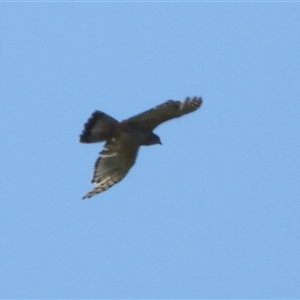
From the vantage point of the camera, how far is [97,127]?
41.1 meters

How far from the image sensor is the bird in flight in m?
41.0

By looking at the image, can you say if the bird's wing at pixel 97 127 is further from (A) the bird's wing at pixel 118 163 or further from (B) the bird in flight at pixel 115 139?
(A) the bird's wing at pixel 118 163

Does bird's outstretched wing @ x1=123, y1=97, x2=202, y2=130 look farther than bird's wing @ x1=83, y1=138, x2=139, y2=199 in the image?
No

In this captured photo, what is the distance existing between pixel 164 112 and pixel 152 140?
76cm

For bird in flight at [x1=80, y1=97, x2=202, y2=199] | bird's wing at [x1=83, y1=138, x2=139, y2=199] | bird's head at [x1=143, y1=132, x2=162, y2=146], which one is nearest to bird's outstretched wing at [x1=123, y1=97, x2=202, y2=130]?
bird in flight at [x1=80, y1=97, x2=202, y2=199]

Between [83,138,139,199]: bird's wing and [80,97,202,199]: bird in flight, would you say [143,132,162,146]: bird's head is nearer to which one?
[80,97,202,199]: bird in flight

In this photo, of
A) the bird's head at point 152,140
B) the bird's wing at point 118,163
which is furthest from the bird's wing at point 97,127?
the bird's head at point 152,140

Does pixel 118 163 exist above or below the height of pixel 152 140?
below

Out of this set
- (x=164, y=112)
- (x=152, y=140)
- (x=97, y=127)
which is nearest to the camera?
(x=164, y=112)

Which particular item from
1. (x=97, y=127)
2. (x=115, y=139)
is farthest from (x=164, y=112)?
(x=97, y=127)

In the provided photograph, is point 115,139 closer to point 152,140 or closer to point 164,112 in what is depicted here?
point 152,140

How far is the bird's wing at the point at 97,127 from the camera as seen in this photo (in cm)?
4100

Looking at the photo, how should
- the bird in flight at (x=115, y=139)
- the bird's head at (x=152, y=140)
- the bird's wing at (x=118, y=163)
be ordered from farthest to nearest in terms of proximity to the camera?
the bird's head at (x=152, y=140) < the bird's wing at (x=118, y=163) < the bird in flight at (x=115, y=139)

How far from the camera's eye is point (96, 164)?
135 feet
